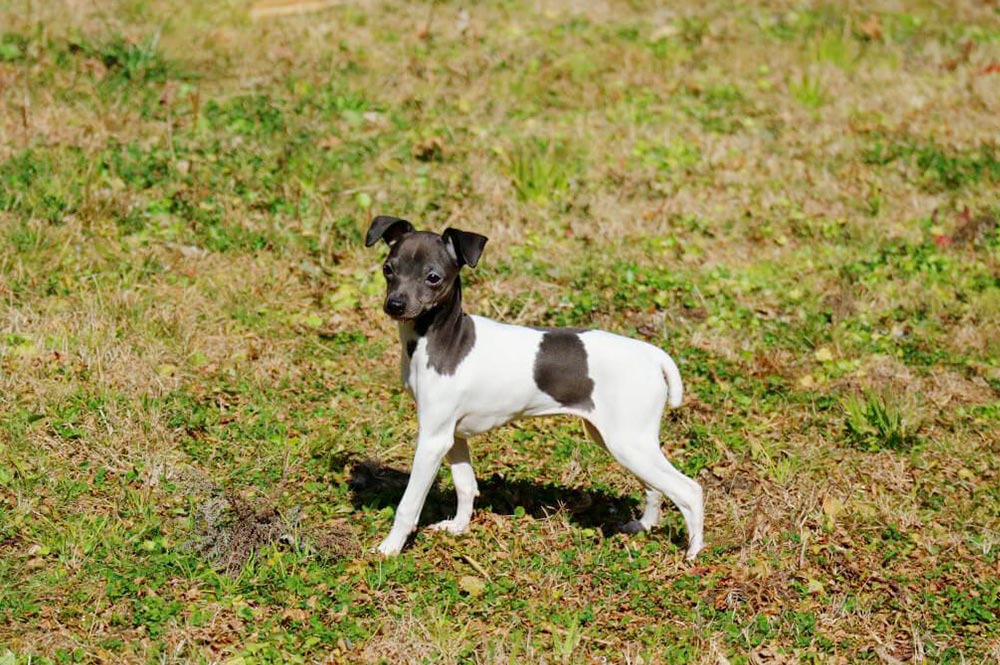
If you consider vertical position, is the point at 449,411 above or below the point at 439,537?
above

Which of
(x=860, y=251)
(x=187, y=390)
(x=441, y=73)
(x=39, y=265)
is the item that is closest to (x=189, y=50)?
(x=441, y=73)

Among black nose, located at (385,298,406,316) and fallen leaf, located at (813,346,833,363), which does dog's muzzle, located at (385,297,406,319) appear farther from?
fallen leaf, located at (813,346,833,363)

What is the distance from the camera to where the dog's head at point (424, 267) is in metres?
5.53

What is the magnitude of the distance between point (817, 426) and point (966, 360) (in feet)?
4.86

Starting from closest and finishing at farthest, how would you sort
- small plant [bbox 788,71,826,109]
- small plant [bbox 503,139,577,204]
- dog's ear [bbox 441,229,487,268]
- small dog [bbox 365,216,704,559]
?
1. dog's ear [bbox 441,229,487,268]
2. small dog [bbox 365,216,704,559]
3. small plant [bbox 503,139,577,204]
4. small plant [bbox 788,71,826,109]

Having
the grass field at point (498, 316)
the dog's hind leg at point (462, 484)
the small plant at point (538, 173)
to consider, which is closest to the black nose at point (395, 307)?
the dog's hind leg at point (462, 484)

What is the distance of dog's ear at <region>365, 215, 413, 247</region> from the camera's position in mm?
5738

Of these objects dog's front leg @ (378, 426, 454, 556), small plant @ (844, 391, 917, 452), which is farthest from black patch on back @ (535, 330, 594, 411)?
small plant @ (844, 391, 917, 452)

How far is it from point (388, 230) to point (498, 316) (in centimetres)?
271

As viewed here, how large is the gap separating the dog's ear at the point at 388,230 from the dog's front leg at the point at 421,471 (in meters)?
0.99

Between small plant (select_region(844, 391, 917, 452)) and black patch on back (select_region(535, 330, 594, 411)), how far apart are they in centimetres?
232

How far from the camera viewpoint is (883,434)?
727 cm

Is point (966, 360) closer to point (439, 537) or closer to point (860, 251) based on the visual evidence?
point (860, 251)

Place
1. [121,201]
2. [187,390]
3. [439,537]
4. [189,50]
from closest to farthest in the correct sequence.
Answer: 1. [439,537]
2. [187,390]
3. [121,201]
4. [189,50]
